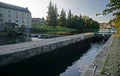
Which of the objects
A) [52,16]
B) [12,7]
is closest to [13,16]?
[12,7]

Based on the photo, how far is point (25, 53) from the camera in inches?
768

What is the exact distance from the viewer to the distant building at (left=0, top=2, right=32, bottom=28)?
72.3 meters

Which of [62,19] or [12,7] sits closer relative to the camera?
[12,7]

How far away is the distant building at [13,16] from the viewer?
72.3 metres

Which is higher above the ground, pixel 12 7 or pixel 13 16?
pixel 12 7

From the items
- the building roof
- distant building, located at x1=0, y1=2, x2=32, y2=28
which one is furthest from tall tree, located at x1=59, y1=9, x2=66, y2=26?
the building roof

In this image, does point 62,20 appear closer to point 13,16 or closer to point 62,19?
point 62,19

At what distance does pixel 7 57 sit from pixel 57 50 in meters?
12.9

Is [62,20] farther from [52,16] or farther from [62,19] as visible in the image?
[52,16]

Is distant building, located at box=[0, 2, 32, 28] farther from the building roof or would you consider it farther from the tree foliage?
the tree foliage

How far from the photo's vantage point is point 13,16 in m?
78.6

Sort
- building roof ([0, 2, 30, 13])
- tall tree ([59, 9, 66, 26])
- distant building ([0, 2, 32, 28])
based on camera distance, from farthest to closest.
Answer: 1. tall tree ([59, 9, 66, 26])
2. building roof ([0, 2, 30, 13])
3. distant building ([0, 2, 32, 28])

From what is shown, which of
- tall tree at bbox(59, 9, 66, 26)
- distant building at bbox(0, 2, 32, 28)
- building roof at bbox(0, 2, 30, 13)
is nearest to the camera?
distant building at bbox(0, 2, 32, 28)

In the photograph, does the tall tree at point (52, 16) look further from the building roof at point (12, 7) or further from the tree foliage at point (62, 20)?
the building roof at point (12, 7)
